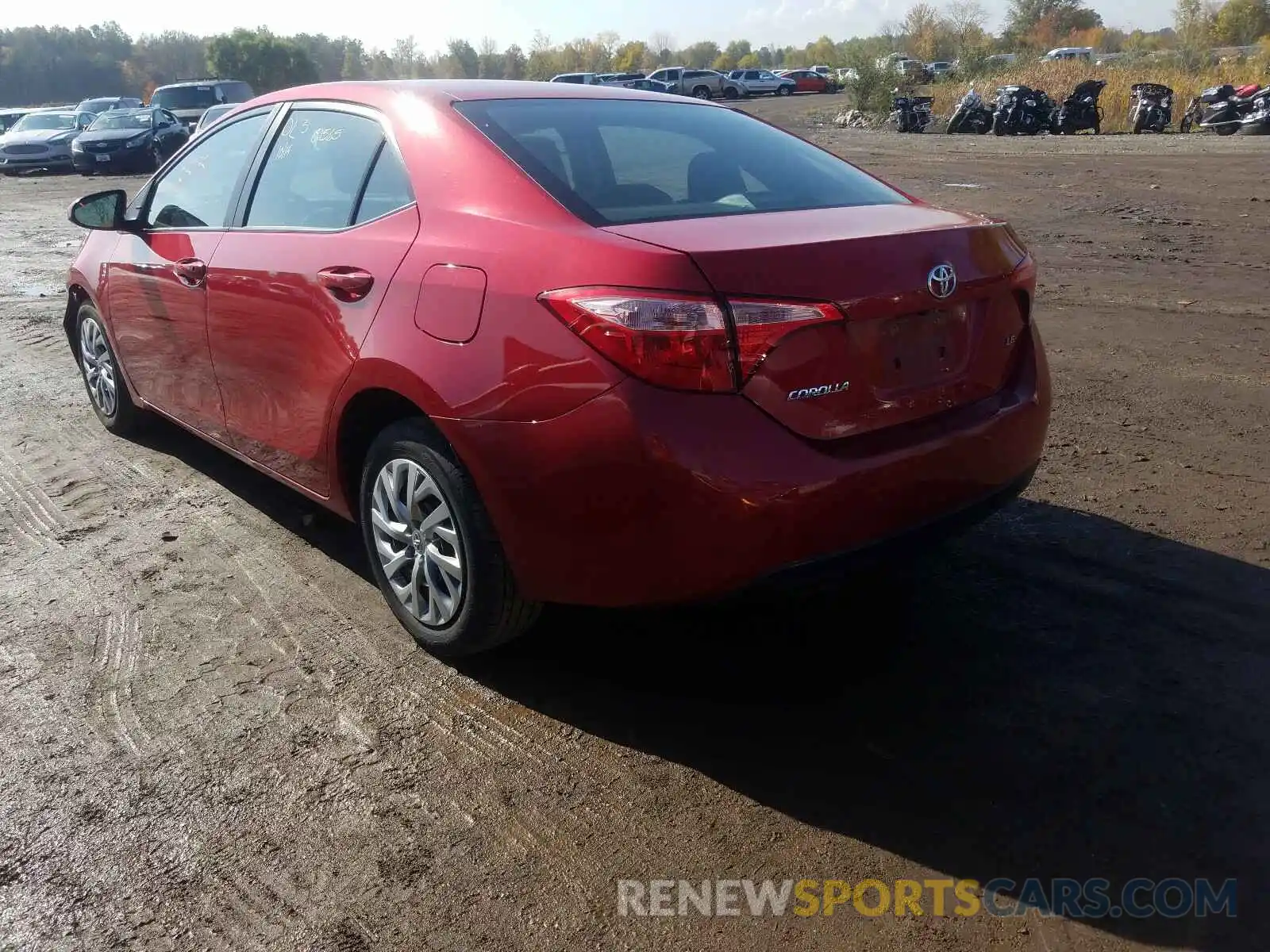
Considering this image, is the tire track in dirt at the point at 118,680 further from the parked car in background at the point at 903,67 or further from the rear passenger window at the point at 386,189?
the parked car in background at the point at 903,67

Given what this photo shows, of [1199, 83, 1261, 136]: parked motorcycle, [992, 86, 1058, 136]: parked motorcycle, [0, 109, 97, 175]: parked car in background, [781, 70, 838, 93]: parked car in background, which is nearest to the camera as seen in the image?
[1199, 83, 1261, 136]: parked motorcycle

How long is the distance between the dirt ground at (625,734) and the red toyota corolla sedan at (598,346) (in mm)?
366

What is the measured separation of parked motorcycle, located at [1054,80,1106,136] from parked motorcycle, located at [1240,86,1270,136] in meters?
3.44

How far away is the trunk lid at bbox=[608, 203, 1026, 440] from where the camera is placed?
2529mm

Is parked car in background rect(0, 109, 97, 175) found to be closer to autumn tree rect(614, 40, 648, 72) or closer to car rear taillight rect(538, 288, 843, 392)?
car rear taillight rect(538, 288, 843, 392)

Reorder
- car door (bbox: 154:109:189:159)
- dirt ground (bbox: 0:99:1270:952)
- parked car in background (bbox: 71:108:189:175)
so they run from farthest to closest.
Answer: car door (bbox: 154:109:189:159), parked car in background (bbox: 71:108:189:175), dirt ground (bbox: 0:99:1270:952)

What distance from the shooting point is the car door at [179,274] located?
4.16 meters

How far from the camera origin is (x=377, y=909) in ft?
7.55

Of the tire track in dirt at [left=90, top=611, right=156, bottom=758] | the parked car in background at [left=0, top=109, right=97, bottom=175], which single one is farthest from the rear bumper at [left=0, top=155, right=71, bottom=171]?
the tire track in dirt at [left=90, top=611, right=156, bottom=758]

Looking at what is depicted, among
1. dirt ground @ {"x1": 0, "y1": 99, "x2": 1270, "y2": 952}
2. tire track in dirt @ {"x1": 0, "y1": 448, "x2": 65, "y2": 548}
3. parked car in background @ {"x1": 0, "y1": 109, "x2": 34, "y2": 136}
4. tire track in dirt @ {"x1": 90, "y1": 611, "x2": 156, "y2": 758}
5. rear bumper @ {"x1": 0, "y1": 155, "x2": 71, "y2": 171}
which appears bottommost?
rear bumper @ {"x1": 0, "y1": 155, "x2": 71, "y2": 171}

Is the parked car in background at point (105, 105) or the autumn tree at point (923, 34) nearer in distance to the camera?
the parked car in background at point (105, 105)

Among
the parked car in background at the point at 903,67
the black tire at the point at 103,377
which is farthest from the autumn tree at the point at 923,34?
the black tire at the point at 103,377

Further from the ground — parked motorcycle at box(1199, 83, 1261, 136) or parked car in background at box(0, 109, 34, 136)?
parked motorcycle at box(1199, 83, 1261, 136)

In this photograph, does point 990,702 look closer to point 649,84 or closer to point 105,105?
point 105,105
